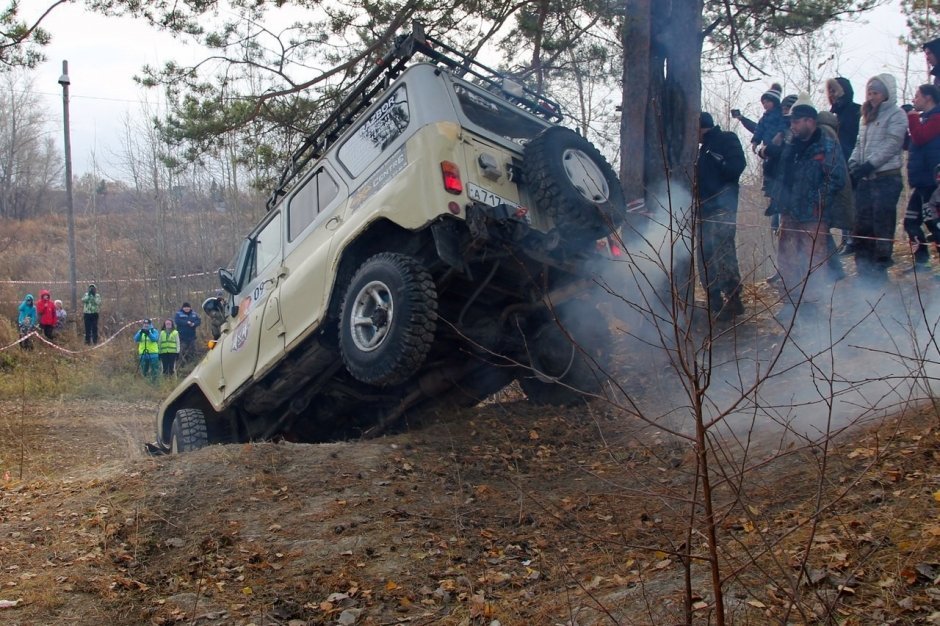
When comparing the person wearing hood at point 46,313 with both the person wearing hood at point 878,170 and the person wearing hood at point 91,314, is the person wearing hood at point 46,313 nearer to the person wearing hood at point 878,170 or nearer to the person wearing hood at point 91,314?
the person wearing hood at point 91,314

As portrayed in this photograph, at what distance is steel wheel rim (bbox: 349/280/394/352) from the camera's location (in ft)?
16.8

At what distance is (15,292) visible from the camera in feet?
79.3

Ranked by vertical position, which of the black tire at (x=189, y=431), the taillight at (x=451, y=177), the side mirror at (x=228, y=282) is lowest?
the black tire at (x=189, y=431)

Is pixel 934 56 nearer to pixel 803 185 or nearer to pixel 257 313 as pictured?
pixel 803 185

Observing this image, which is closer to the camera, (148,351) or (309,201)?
(309,201)

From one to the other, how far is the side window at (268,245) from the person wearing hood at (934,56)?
5564 mm

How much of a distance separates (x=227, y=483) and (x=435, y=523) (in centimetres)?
145

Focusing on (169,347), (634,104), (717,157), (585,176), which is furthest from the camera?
(169,347)

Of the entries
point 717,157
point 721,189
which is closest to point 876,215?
point 721,189

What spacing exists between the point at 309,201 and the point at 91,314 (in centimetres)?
1309

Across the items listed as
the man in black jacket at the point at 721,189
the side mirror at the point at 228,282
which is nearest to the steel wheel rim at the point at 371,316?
the side mirror at the point at 228,282

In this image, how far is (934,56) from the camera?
21.5 ft

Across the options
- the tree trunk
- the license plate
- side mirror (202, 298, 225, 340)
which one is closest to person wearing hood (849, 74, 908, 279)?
the tree trunk

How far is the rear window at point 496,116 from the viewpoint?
580 cm
